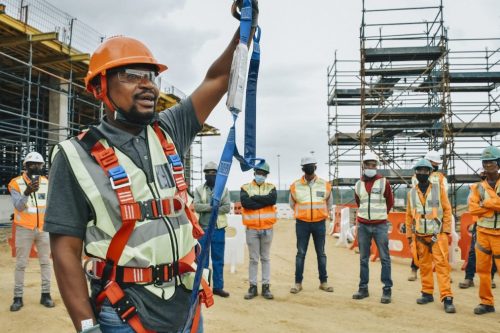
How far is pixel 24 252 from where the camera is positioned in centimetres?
650

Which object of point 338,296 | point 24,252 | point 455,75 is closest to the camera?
point 24,252

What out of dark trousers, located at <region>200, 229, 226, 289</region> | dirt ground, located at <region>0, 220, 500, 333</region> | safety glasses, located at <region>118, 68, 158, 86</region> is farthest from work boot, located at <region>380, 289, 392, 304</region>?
safety glasses, located at <region>118, 68, 158, 86</region>

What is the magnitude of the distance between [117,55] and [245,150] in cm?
74

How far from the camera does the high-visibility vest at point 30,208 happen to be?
649 centimetres

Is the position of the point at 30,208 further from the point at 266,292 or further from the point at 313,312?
the point at 313,312

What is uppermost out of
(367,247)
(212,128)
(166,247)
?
(212,128)

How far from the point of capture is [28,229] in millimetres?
6523

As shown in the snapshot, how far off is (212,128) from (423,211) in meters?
24.6

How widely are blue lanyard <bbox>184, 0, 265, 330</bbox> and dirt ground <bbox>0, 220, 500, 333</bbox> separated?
3.79m

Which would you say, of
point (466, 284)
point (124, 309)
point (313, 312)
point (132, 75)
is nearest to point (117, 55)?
point (132, 75)

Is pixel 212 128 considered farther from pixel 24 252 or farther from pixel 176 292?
pixel 176 292

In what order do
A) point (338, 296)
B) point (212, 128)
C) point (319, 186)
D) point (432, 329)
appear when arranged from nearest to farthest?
point (432, 329) < point (338, 296) < point (319, 186) < point (212, 128)

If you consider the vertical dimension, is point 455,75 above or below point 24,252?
above

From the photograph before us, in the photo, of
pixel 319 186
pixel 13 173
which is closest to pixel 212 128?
pixel 13 173
